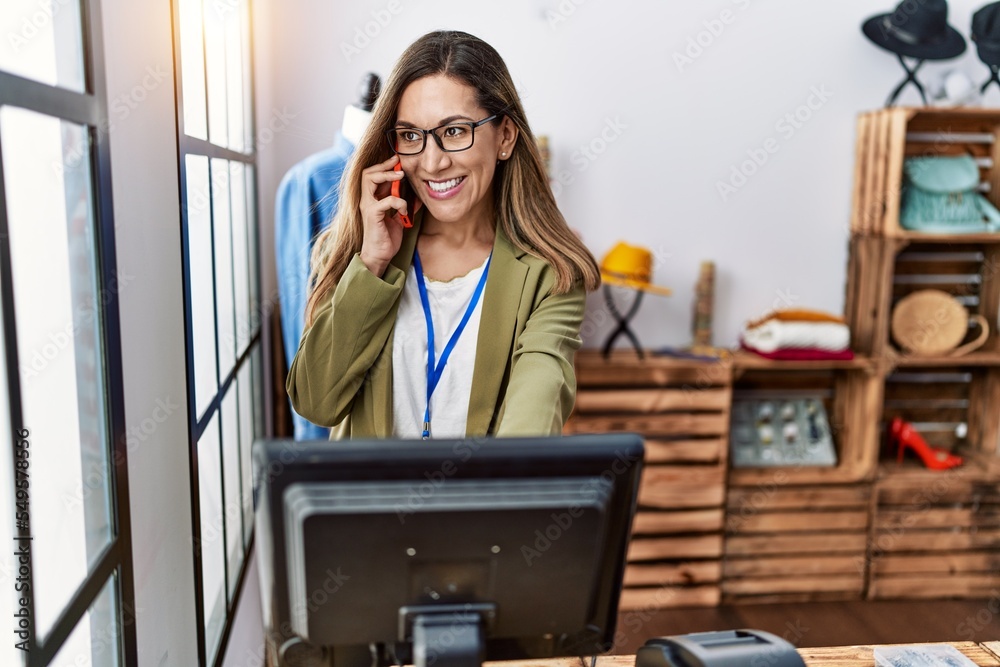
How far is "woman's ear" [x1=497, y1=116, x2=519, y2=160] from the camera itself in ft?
5.18

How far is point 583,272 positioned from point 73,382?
846 millimetres

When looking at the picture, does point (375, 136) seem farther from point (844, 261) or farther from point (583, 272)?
point (844, 261)

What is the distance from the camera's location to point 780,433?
360 cm

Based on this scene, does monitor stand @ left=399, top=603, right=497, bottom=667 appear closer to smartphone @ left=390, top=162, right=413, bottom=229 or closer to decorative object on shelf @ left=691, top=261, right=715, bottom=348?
smartphone @ left=390, top=162, right=413, bottom=229

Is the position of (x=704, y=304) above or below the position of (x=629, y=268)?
below

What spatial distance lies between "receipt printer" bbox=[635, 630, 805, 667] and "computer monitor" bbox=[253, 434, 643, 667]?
176 mm

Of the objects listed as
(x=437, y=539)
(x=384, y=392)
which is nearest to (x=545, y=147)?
(x=384, y=392)

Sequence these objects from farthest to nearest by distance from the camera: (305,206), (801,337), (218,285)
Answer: (801,337) → (305,206) → (218,285)

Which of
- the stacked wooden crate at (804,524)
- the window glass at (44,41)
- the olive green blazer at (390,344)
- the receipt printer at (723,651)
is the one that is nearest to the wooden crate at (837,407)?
the stacked wooden crate at (804,524)

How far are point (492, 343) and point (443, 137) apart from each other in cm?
37

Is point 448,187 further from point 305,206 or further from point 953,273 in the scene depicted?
point 953,273

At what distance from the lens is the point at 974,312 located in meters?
3.71

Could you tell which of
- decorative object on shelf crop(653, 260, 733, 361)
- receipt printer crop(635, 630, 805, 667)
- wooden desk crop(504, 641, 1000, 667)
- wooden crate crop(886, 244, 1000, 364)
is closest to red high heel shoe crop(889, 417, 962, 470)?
wooden crate crop(886, 244, 1000, 364)

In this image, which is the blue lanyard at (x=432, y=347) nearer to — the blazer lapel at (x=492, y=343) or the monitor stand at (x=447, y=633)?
the blazer lapel at (x=492, y=343)
